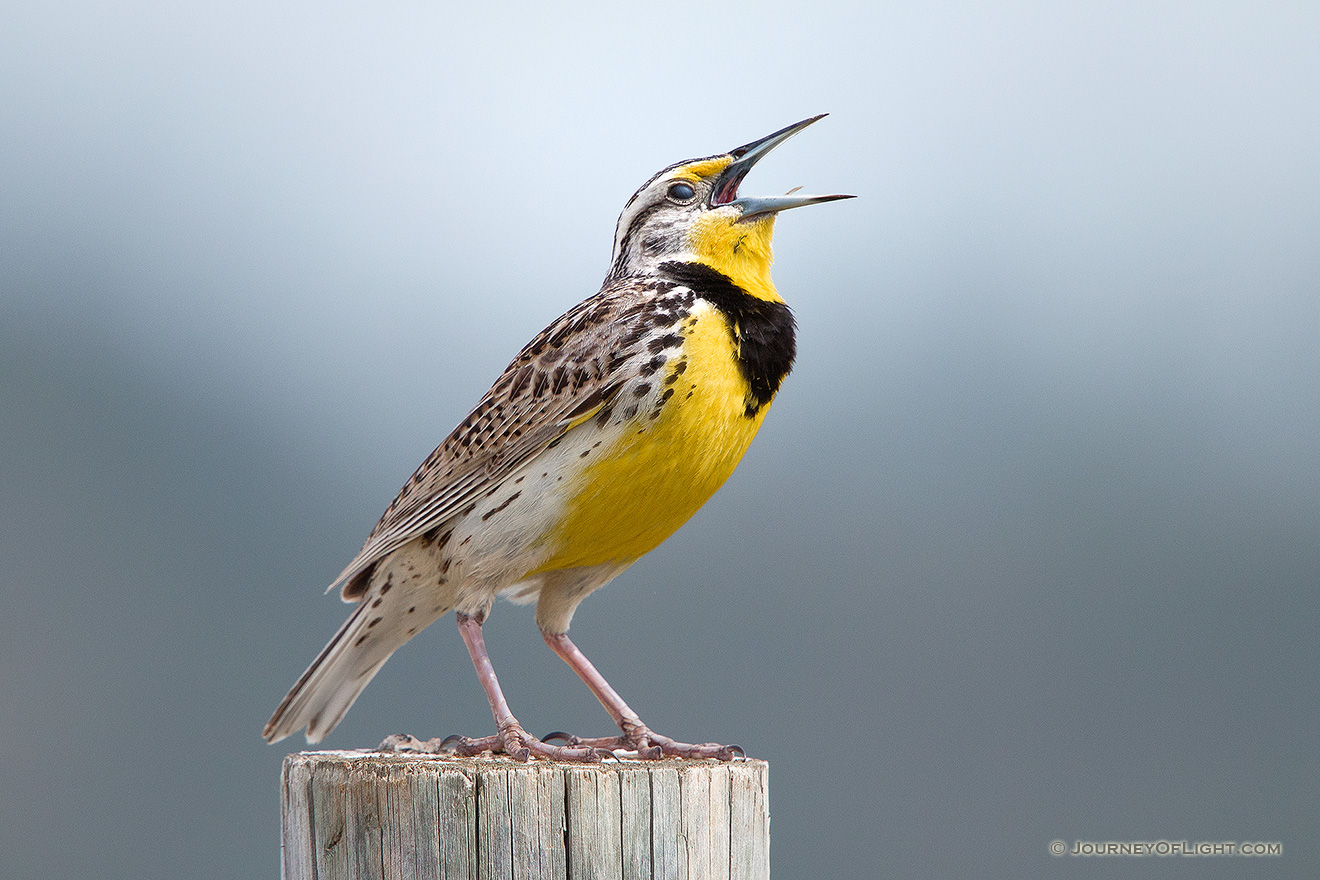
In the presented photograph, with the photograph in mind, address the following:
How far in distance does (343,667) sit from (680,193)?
4.83ft

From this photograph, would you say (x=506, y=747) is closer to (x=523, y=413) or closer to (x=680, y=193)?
(x=523, y=413)

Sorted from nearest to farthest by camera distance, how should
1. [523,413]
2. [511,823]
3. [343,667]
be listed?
[511,823] < [523,413] < [343,667]

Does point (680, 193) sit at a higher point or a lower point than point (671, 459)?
higher

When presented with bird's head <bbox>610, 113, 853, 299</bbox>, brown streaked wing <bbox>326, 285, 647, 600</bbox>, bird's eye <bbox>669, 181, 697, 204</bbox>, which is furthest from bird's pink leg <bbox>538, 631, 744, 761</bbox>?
bird's eye <bbox>669, 181, 697, 204</bbox>

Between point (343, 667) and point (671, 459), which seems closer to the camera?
point (671, 459)

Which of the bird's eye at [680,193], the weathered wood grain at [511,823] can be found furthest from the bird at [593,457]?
the weathered wood grain at [511,823]

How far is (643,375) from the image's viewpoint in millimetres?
2553

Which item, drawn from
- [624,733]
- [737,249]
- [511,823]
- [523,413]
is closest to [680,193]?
[737,249]

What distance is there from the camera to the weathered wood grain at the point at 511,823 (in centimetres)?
196

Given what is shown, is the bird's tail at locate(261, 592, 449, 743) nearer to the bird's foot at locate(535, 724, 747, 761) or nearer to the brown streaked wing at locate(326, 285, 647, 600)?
the brown streaked wing at locate(326, 285, 647, 600)

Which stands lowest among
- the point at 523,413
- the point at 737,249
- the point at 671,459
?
the point at 671,459

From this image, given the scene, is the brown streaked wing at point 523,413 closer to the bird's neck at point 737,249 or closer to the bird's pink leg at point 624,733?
the bird's neck at point 737,249

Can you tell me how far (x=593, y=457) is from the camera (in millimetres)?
2559

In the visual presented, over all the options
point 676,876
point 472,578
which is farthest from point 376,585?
point 676,876
